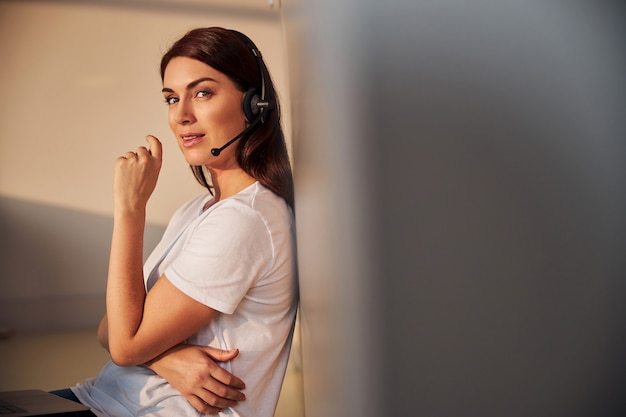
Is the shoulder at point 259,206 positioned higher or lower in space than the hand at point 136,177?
lower

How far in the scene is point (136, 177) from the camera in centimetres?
105

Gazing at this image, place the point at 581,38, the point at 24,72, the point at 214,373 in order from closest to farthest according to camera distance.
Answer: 1. the point at 581,38
2. the point at 214,373
3. the point at 24,72

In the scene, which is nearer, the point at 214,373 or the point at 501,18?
the point at 501,18

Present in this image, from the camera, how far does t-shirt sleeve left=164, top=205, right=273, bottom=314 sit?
2.91ft

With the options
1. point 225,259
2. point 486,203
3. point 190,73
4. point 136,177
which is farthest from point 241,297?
point 486,203

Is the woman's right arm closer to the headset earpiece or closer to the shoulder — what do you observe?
the shoulder

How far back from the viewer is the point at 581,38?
0.95ft

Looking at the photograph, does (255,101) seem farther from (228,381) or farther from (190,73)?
(228,381)

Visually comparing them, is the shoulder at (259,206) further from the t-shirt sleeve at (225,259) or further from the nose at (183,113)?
the nose at (183,113)

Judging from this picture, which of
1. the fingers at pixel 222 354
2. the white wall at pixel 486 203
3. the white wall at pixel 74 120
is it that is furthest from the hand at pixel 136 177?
the white wall at pixel 74 120

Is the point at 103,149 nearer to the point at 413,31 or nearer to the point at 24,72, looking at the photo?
the point at 24,72

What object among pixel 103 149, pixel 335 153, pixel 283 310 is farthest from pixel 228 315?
pixel 103 149

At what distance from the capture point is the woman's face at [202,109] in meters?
1.09

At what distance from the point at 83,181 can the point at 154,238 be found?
499 millimetres
